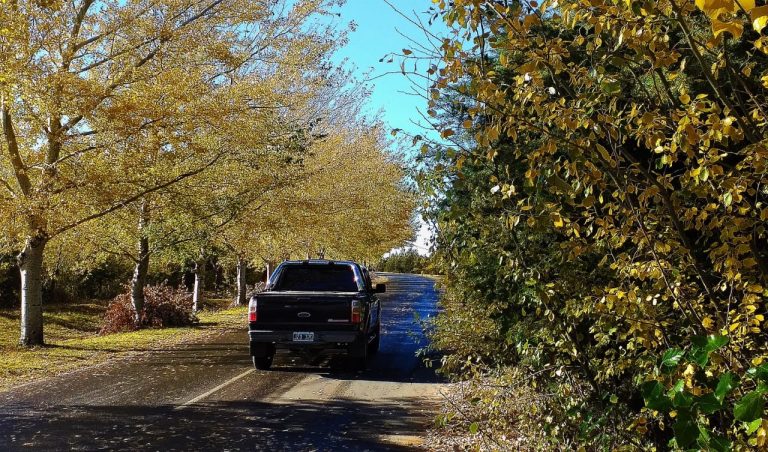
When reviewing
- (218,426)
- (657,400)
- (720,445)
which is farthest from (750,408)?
(218,426)

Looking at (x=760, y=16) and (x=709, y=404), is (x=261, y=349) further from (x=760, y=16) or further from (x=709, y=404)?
(x=760, y=16)

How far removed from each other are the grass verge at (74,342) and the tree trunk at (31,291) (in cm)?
31

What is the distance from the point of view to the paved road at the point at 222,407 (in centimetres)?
602

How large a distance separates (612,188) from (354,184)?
18622mm

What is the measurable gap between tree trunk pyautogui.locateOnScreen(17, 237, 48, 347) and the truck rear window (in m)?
5.51

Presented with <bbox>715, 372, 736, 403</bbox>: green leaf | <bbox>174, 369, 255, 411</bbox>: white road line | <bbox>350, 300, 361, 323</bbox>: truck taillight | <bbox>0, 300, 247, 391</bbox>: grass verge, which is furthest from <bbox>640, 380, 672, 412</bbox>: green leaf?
<bbox>0, 300, 247, 391</bbox>: grass verge

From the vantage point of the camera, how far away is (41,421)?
6.68 meters

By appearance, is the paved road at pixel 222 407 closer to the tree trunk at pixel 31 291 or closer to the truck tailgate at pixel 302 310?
the truck tailgate at pixel 302 310

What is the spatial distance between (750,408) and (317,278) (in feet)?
33.2

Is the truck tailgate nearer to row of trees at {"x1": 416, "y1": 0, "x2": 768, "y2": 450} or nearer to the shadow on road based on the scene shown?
the shadow on road

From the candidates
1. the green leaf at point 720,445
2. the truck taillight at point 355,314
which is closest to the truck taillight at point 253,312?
the truck taillight at point 355,314

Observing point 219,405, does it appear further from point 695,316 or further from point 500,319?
point 695,316

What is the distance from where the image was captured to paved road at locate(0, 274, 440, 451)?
6.02m

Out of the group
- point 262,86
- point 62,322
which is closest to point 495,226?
point 262,86
